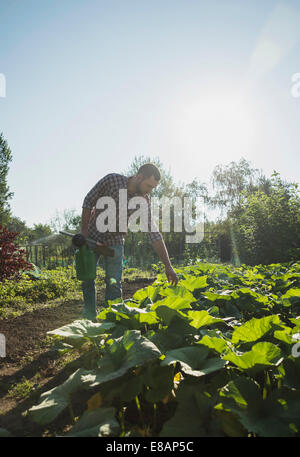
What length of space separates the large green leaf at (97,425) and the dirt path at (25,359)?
38 centimetres

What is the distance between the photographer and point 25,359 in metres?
2.15

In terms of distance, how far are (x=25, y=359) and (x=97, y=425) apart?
1520mm

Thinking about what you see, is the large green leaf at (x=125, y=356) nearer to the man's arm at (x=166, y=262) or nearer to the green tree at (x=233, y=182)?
the man's arm at (x=166, y=262)

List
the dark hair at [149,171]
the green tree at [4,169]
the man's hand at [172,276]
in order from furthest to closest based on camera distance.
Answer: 1. the green tree at [4,169]
2. the dark hair at [149,171]
3. the man's hand at [172,276]

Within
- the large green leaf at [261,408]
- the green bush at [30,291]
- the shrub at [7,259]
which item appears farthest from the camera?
the shrub at [7,259]

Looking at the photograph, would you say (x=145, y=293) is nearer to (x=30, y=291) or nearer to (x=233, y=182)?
(x=30, y=291)

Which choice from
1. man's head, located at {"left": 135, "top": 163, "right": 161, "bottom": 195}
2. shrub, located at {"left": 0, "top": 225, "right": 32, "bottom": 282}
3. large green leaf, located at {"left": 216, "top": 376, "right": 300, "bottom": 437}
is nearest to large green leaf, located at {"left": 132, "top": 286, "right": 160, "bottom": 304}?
man's head, located at {"left": 135, "top": 163, "right": 161, "bottom": 195}

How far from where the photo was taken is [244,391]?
3.01 feet

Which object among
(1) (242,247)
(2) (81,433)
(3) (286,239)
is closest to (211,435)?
(2) (81,433)

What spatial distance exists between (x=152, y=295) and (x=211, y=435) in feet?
4.18

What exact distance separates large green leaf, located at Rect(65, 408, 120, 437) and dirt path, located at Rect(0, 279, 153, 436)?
0.38m

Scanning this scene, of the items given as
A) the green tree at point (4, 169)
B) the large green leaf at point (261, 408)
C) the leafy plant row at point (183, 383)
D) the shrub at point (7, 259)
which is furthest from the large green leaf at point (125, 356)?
the green tree at point (4, 169)

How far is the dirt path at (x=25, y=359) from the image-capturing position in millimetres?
1379

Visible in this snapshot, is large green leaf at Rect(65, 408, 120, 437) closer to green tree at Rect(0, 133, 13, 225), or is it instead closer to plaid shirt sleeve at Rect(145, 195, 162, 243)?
plaid shirt sleeve at Rect(145, 195, 162, 243)
